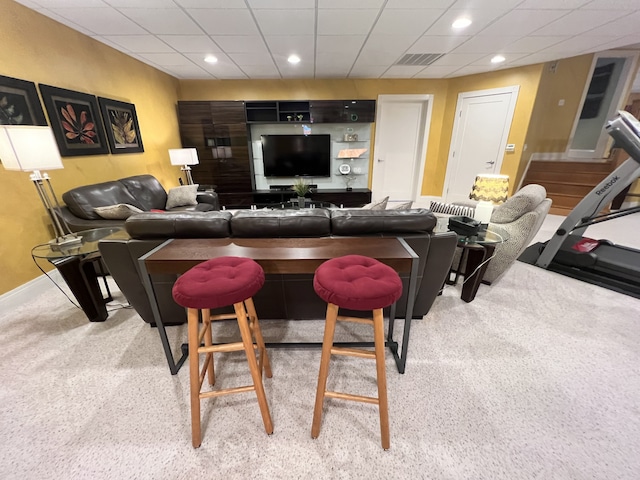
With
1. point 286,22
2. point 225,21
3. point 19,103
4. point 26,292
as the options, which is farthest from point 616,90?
point 26,292

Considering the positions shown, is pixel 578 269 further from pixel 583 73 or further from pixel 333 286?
pixel 583 73

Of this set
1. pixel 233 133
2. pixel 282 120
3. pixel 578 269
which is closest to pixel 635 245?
pixel 578 269

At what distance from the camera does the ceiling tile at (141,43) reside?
2857 millimetres

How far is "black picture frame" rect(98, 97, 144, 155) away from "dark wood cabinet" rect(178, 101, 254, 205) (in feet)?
3.77

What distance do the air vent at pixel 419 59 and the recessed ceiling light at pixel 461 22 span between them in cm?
92

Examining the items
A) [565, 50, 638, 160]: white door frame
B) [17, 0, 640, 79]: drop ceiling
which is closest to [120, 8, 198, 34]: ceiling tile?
[17, 0, 640, 79]: drop ceiling

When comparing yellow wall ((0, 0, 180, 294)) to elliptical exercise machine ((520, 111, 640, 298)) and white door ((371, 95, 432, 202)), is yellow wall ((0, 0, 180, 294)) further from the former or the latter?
elliptical exercise machine ((520, 111, 640, 298))

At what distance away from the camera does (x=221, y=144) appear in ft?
15.8

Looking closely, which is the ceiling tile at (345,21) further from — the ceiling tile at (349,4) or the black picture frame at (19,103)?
the black picture frame at (19,103)

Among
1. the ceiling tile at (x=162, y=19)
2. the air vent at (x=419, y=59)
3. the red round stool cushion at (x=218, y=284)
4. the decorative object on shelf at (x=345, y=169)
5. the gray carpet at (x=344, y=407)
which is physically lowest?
the gray carpet at (x=344, y=407)

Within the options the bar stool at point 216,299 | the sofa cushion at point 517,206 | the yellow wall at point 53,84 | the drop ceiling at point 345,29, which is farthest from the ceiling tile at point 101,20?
the sofa cushion at point 517,206

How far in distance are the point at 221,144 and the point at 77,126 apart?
7.50 feet

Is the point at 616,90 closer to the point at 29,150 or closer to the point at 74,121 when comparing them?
the point at 29,150

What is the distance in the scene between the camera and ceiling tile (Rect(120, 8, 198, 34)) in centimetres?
230
